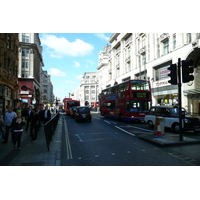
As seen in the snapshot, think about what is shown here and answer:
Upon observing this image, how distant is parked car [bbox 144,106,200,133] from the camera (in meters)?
10.3

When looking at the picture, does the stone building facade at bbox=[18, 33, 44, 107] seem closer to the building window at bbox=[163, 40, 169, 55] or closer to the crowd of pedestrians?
the building window at bbox=[163, 40, 169, 55]

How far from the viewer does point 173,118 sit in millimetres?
11266

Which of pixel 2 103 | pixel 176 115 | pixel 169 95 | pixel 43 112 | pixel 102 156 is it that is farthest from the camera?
pixel 169 95

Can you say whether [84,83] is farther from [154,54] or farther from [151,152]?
[151,152]

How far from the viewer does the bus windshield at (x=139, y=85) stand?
17.8 metres

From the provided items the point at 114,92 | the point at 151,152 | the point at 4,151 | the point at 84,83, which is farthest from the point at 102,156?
the point at 84,83

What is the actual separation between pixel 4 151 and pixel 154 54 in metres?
28.9

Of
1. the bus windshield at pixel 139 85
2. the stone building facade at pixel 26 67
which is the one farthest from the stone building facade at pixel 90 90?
the bus windshield at pixel 139 85

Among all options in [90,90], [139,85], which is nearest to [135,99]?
[139,85]

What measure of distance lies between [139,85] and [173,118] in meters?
7.19

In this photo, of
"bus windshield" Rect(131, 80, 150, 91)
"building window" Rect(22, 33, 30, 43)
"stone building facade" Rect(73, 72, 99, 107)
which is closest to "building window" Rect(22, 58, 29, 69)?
"building window" Rect(22, 33, 30, 43)

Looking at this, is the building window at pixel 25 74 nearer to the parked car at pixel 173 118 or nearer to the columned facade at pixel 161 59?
the columned facade at pixel 161 59

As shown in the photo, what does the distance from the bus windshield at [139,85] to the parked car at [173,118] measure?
15.4 ft

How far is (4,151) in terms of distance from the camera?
273 inches
